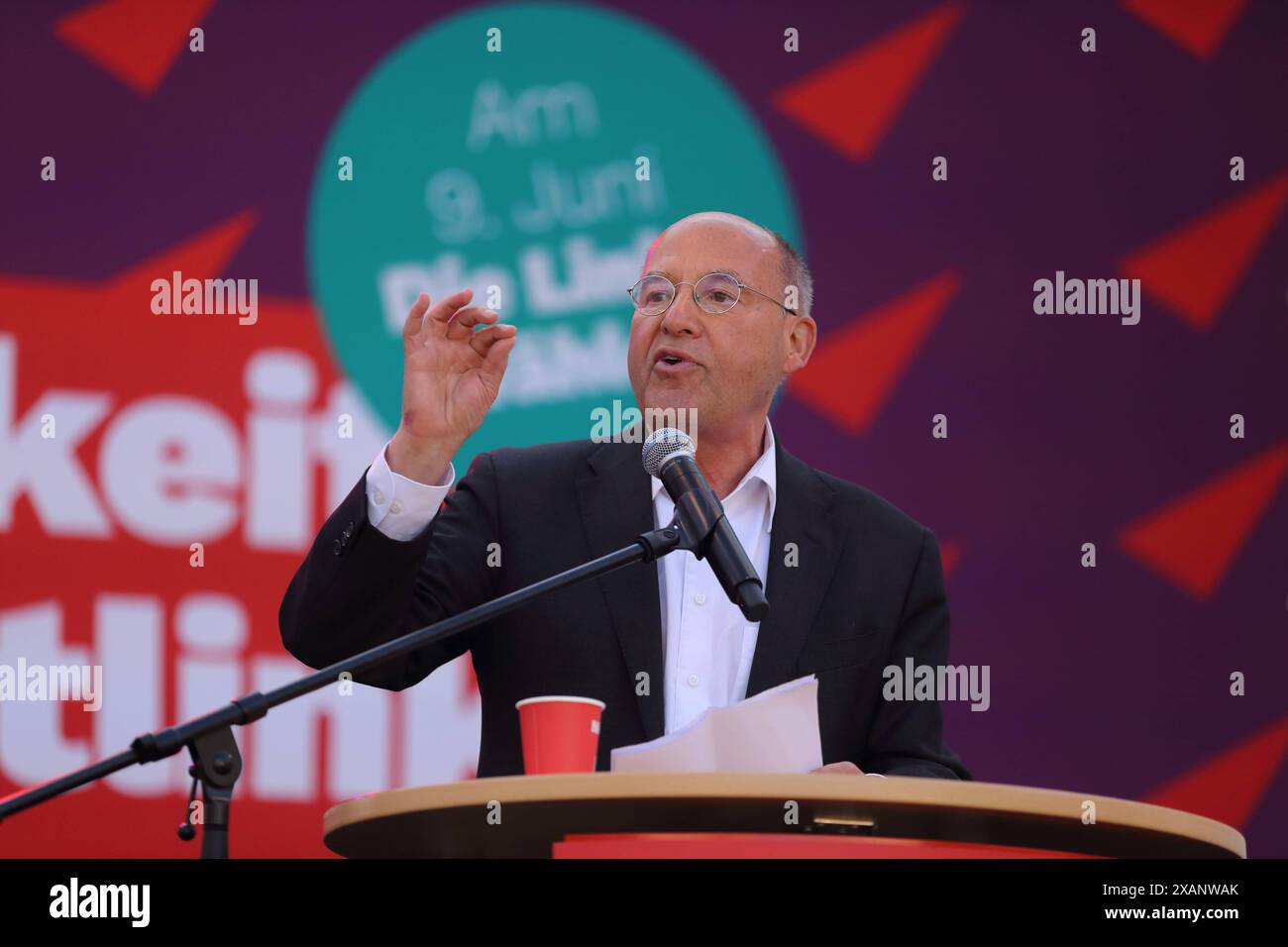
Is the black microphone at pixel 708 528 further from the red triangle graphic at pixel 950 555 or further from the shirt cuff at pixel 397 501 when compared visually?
Result: the red triangle graphic at pixel 950 555

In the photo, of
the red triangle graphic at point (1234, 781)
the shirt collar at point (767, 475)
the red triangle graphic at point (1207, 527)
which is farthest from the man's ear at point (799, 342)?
the red triangle graphic at point (1234, 781)

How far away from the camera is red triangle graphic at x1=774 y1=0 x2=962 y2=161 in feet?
14.5

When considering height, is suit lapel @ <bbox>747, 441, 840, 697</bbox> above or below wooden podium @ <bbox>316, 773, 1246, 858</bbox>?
above

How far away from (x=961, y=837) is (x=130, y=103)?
10.1 feet

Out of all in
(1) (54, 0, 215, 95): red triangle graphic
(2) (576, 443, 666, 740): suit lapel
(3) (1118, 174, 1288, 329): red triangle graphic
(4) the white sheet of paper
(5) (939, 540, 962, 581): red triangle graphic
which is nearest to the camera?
(4) the white sheet of paper

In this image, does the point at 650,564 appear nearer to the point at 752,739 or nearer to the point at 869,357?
the point at 752,739

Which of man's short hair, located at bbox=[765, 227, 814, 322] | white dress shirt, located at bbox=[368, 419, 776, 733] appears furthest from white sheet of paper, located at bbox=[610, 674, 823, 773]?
man's short hair, located at bbox=[765, 227, 814, 322]

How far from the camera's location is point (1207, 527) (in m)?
4.42

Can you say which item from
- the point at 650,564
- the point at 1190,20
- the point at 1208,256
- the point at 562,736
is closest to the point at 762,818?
the point at 562,736

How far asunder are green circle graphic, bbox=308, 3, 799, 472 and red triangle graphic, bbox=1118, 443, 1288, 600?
50.8 inches

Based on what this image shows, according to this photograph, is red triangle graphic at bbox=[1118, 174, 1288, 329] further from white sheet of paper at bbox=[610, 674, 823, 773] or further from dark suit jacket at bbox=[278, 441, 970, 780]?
white sheet of paper at bbox=[610, 674, 823, 773]

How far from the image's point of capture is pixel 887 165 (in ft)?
14.6
